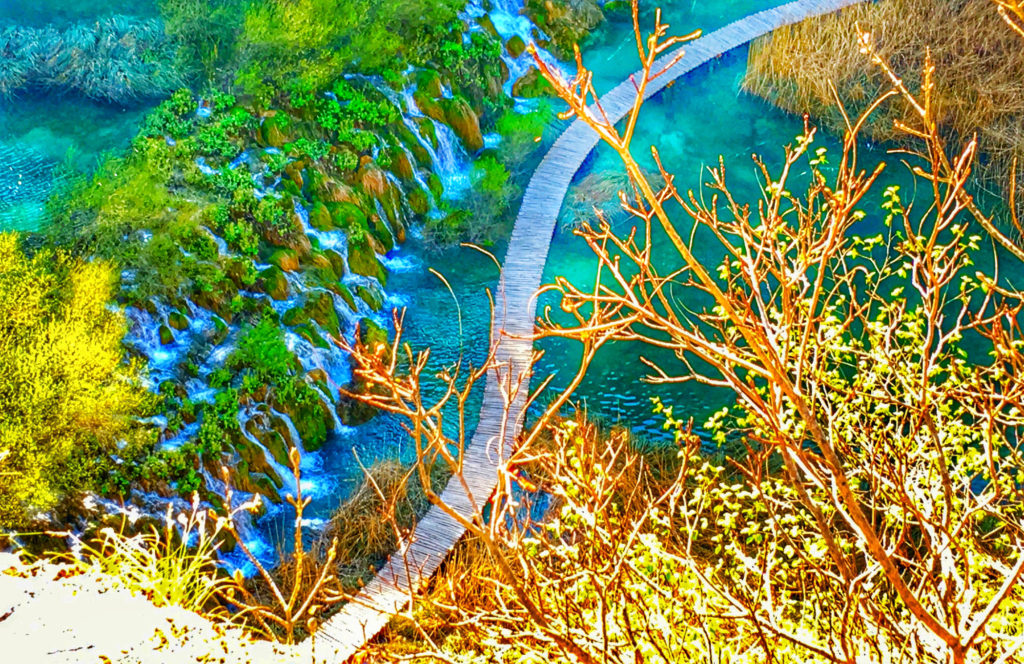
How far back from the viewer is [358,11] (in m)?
9.89

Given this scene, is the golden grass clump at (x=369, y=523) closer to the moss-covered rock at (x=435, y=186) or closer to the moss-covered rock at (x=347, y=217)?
the moss-covered rock at (x=347, y=217)

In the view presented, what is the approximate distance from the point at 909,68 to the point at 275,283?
702 centimetres

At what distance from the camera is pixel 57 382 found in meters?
5.91

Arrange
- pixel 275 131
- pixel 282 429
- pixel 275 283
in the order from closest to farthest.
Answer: pixel 282 429 → pixel 275 283 → pixel 275 131

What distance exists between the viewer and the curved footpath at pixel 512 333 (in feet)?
18.5

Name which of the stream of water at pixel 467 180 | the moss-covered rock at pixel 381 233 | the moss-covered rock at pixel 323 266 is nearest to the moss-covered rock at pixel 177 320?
the stream of water at pixel 467 180

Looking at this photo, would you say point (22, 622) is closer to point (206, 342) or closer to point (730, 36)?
point (206, 342)

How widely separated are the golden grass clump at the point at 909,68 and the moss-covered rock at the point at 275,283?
5.83 meters

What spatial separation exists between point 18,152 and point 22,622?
20.3 feet

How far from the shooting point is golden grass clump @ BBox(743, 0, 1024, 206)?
32.3 feet

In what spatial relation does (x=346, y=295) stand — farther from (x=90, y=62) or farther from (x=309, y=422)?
(x=90, y=62)

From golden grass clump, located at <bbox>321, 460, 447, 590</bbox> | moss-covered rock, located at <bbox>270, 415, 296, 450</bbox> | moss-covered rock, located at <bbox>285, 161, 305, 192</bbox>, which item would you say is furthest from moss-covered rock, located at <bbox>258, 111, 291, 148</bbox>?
golden grass clump, located at <bbox>321, 460, 447, 590</bbox>

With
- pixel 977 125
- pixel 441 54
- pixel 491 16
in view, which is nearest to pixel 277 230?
pixel 441 54

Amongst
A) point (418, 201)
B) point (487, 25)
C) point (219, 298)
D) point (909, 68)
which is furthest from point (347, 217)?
point (909, 68)
